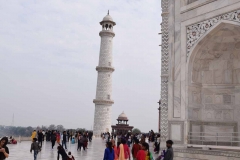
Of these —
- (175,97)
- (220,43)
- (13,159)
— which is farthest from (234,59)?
(13,159)

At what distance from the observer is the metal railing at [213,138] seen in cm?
830

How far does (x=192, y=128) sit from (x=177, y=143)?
0.67 meters

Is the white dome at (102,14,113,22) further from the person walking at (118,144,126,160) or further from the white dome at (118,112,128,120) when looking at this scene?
the person walking at (118,144,126,160)

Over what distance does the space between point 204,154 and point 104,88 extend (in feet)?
66.1

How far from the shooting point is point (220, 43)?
8586mm

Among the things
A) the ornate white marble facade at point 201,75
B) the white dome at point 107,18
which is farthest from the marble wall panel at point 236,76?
the white dome at point 107,18

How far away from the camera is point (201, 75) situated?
8.80 meters

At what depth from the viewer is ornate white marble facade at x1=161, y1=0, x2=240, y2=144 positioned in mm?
8367

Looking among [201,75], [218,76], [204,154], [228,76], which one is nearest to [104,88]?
[201,75]

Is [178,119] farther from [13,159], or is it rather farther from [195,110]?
[13,159]

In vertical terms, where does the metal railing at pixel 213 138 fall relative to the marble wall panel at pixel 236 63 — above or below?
below

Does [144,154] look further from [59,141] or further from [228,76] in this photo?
[59,141]

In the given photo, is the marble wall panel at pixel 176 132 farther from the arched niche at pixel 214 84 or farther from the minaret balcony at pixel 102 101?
the minaret balcony at pixel 102 101

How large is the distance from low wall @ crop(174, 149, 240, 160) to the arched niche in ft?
3.21
